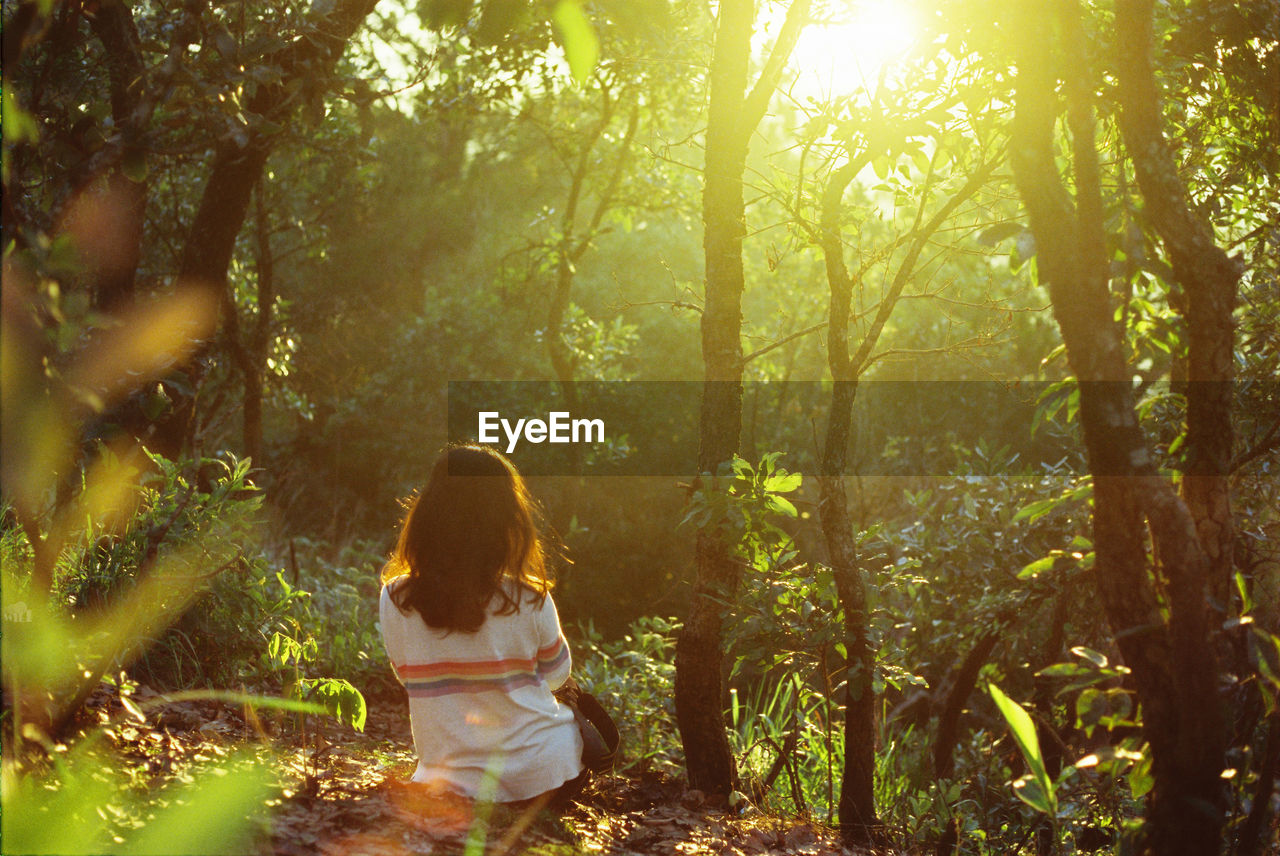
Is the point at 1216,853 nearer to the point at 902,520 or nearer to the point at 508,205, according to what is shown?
the point at 902,520

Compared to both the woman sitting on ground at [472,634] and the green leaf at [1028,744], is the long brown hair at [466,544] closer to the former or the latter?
the woman sitting on ground at [472,634]

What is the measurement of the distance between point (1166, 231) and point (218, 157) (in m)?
5.54

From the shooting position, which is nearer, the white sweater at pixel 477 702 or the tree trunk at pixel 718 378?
the white sweater at pixel 477 702

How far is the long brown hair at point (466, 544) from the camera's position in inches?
136

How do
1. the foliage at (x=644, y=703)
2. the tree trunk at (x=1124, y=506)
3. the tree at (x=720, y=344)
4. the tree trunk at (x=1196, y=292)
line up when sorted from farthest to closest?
the foliage at (x=644, y=703) < the tree at (x=720, y=344) < the tree trunk at (x=1196, y=292) < the tree trunk at (x=1124, y=506)

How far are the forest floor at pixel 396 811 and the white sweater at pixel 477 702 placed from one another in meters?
0.12

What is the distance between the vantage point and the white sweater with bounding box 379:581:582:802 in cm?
348

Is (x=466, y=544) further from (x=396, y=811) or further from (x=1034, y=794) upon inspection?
(x=1034, y=794)

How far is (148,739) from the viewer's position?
12.1 feet

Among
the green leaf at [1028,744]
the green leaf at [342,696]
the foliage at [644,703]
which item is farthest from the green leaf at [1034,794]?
the foliage at [644,703]

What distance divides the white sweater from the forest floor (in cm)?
12

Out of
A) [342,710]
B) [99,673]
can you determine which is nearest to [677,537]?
[342,710]

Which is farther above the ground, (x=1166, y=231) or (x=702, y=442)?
(x=1166, y=231)

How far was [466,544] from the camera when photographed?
3.48 metres
